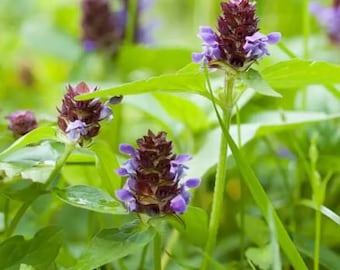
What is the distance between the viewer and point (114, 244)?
628 mm

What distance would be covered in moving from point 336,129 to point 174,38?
123 cm

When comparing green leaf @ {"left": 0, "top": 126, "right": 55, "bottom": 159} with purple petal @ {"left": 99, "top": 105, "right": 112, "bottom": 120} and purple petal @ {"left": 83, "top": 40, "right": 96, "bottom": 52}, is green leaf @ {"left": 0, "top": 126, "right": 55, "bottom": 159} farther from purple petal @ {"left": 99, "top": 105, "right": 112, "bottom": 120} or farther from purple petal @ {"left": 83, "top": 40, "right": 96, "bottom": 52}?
purple petal @ {"left": 83, "top": 40, "right": 96, "bottom": 52}

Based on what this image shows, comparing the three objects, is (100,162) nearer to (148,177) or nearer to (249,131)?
(148,177)

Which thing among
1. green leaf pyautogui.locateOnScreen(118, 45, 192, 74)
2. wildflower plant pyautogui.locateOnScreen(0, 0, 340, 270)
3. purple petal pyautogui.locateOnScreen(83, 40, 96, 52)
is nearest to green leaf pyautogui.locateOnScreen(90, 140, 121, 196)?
wildflower plant pyautogui.locateOnScreen(0, 0, 340, 270)

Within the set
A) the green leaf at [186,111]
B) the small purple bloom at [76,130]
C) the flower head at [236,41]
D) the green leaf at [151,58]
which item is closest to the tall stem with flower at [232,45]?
the flower head at [236,41]

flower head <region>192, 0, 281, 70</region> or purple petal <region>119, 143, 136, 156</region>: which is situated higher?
flower head <region>192, 0, 281, 70</region>

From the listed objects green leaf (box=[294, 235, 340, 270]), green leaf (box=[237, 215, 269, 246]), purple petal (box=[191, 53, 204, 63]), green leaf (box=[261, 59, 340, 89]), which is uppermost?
purple petal (box=[191, 53, 204, 63])

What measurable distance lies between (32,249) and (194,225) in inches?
5.5

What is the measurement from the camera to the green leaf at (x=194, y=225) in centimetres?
67

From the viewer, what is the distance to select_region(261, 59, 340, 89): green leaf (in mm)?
630

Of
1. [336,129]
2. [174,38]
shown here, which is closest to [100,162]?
[336,129]

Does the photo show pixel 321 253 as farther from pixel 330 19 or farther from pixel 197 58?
pixel 330 19

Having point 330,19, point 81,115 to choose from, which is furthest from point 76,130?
point 330,19

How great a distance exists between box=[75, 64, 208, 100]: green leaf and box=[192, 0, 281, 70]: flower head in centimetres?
2
